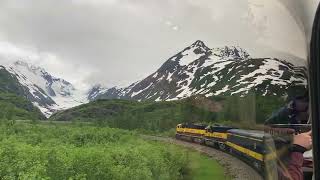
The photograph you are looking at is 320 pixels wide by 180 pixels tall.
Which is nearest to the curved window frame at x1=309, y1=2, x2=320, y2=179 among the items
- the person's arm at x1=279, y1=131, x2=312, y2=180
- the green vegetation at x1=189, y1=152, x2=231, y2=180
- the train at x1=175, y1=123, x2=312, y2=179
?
the person's arm at x1=279, y1=131, x2=312, y2=180

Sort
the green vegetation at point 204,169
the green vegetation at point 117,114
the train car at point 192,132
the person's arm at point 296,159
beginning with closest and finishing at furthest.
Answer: the person's arm at point 296,159 → the train car at point 192,132 → the green vegetation at point 204,169 → the green vegetation at point 117,114

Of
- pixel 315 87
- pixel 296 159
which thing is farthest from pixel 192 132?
pixel 315 87

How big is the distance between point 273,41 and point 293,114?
21 cm

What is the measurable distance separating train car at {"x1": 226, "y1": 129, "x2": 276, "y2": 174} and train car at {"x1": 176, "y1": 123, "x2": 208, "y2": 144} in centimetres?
154

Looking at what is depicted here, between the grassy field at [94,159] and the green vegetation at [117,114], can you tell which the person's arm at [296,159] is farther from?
the green vegetation at [117,114]

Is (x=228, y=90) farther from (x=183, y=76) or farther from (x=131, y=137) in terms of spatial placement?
(x=131, y=137)

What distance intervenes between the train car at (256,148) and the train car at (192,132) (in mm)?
1538

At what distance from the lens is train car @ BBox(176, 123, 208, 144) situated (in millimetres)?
3446

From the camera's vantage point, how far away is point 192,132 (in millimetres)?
4031

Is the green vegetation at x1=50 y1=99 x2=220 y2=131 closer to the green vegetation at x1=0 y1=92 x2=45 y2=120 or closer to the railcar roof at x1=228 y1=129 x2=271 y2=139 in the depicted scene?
the green vegetation at x1=0 y1=92 x2=45 y2=120

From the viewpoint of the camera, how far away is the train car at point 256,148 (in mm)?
1416

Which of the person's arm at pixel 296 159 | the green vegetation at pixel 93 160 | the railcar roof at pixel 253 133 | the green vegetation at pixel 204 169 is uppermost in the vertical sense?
the railcar roof at pixel 253 133

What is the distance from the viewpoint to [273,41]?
1.39m

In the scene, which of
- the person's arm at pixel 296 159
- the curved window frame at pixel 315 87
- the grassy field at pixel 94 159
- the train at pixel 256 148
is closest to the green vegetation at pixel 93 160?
the grassy field at pixel 94 159
